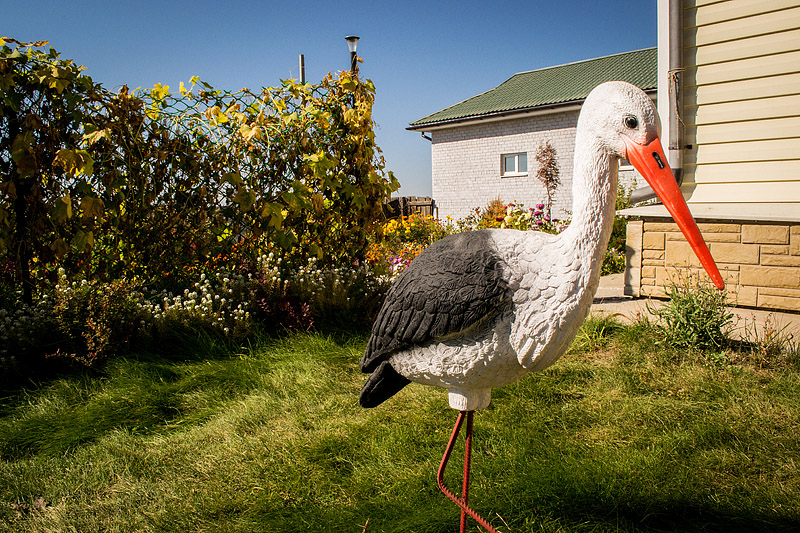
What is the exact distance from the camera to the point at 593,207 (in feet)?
4.85

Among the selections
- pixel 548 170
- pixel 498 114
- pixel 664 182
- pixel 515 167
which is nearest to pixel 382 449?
pixel 664 182

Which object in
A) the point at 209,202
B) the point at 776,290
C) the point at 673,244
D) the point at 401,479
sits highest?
the point at 209,202

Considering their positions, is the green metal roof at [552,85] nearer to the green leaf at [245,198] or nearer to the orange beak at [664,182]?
the green leaf at [245,198]

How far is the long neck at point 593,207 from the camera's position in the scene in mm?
1469

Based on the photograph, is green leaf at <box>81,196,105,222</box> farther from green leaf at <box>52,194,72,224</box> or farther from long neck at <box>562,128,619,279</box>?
long neck at <box>562,128,619,279</box>

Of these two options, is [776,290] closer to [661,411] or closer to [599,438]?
[661,411]

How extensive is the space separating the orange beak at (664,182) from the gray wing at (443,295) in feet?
1.62

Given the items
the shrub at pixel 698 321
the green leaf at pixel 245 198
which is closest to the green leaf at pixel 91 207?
the green leaf at pixel 245 198

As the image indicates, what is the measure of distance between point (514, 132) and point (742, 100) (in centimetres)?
1009

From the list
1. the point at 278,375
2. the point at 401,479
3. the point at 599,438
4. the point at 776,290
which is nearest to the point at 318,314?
the point at 278,375

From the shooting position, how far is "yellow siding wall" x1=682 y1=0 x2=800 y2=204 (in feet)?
14.6

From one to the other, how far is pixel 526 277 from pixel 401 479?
1.43 meters

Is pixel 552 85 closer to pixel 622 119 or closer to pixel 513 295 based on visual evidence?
pixel 622 119

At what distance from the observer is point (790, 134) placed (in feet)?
14.6
